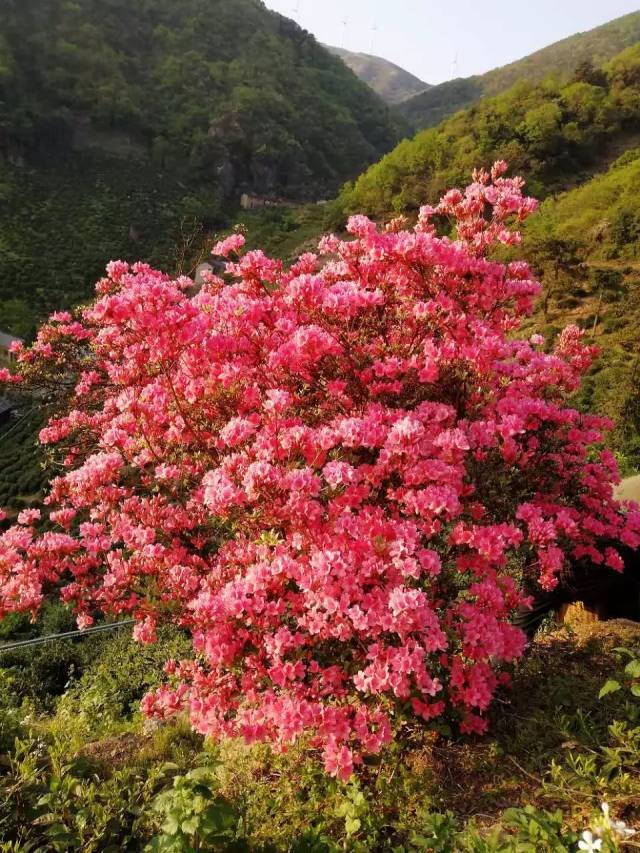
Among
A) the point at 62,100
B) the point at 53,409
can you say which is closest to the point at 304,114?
the point at 62,100

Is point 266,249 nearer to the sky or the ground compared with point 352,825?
nearer to the ground

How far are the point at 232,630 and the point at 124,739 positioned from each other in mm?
2417

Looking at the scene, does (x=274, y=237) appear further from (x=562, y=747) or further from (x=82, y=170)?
(x=562, y=747)

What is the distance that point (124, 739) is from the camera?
455 cm

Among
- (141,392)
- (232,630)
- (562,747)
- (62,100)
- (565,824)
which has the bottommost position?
(562,747)

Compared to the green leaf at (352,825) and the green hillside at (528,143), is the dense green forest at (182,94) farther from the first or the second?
the green leaf at (352,825)

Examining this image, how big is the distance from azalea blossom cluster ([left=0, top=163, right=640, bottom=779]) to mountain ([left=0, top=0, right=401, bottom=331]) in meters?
32.5

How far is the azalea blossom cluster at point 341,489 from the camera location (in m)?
2.96

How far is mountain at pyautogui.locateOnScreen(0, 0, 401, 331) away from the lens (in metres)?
44.9

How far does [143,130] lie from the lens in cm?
6900

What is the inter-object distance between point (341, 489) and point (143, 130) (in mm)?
80669

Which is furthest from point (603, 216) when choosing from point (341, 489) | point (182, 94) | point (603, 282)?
point (182, 94)

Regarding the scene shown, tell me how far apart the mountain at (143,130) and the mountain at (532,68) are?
30244 mm

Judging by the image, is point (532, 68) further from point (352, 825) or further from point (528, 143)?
point (352, 825)
